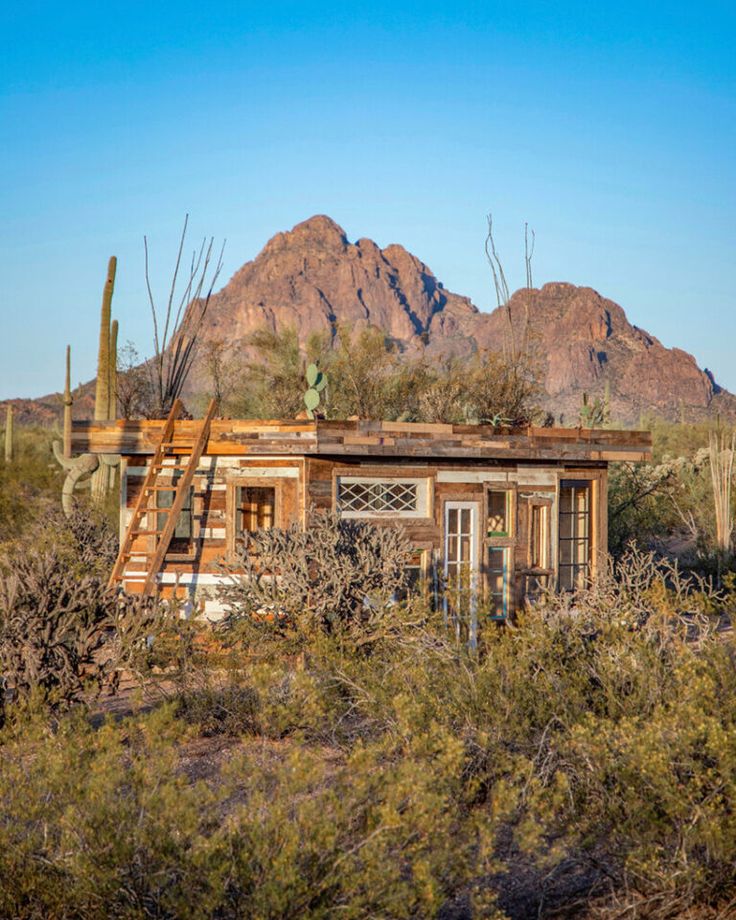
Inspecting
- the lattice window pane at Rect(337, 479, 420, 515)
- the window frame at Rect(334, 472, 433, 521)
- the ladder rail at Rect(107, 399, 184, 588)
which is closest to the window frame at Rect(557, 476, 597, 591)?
the window frame at Rect(334, 472, 433, 521)

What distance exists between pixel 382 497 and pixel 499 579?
6.24ft

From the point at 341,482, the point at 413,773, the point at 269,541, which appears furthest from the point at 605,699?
the point at 341,482

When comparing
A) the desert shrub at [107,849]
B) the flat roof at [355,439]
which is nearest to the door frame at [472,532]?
the flat roof at [355,439]

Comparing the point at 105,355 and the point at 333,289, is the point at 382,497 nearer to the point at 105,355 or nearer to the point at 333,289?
the point at 105,355

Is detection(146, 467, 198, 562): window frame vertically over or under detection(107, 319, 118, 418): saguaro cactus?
under

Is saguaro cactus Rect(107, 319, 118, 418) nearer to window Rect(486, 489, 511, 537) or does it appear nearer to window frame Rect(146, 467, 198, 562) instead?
window frame Rect(146, 467, 198, 562)

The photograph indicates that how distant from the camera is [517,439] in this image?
11891mm

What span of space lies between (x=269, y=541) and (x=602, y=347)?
80759 millimetres

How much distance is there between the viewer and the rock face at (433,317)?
73375mm

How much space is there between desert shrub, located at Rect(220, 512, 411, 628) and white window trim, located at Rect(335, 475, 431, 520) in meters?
1.46

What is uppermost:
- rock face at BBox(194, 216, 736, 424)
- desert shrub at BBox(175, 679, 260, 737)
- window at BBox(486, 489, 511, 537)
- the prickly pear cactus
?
rock face at BBox(194, 216, 736, 424)

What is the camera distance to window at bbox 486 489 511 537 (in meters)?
12.1

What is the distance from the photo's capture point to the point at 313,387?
1188cm

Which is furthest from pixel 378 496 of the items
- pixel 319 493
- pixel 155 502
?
pixel 155 502
